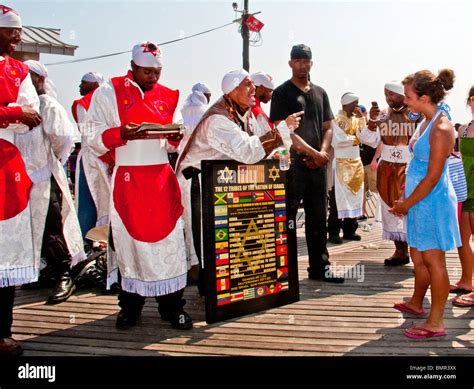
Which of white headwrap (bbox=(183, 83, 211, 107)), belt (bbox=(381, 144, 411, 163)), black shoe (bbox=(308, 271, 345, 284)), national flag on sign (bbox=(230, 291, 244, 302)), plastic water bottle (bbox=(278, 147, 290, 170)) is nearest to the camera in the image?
national flag on sign (bbox=(230, 291, 244, 302))

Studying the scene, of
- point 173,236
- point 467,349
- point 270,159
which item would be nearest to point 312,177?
point 270,159

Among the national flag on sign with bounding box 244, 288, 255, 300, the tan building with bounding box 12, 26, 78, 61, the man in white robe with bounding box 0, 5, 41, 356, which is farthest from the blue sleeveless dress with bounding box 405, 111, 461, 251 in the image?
the tan building with bounding box 12, 26, 78, 61

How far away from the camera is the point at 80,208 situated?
523 centimetres

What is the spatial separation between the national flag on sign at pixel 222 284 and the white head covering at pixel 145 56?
152cm

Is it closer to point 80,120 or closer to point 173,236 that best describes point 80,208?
point 80,120

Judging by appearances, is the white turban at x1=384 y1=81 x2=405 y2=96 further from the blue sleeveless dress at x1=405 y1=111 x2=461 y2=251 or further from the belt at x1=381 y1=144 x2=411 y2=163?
the blue sleeveless dress at x1=405 y1=111 x2=461 y2=251

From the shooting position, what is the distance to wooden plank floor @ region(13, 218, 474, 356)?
324 centimetres

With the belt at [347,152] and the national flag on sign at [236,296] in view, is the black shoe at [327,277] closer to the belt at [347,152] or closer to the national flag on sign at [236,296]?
the national flag on sign at [236,296]

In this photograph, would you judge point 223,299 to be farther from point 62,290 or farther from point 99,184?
point 62,290

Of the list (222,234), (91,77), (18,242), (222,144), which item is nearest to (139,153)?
(222,144)

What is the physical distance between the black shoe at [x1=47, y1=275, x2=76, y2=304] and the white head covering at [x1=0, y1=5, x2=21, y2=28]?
2249mm

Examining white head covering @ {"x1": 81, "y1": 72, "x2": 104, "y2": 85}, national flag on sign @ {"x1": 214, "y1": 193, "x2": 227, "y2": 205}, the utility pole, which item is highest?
the utility pole

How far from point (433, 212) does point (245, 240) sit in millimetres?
1275
